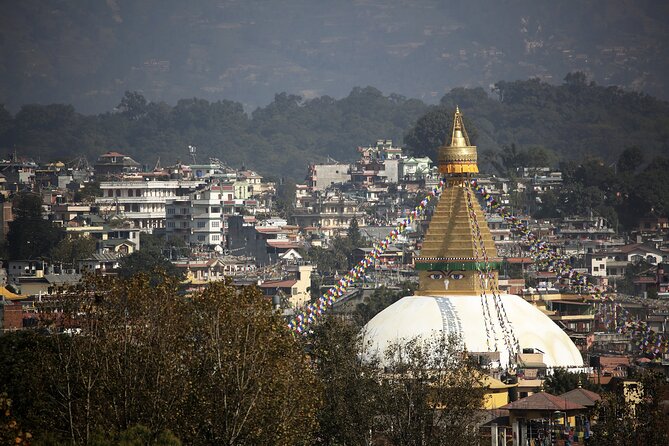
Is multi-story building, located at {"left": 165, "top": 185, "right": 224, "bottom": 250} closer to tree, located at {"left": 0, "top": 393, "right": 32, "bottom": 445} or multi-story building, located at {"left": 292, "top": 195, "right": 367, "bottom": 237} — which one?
multi-story building, located at {"left": 292, "top": 195, "right": 367, "bottom": 237}

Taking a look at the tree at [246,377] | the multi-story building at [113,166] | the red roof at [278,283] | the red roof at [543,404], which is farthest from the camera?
the multi-story building at [113,166]

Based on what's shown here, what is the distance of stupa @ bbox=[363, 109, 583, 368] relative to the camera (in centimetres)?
6066

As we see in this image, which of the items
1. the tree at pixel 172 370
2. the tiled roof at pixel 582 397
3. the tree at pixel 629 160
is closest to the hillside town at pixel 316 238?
the tree at pixel 629 160

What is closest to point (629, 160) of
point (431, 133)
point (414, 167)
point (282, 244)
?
point (414, 167)

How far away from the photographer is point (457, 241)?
65125 mm

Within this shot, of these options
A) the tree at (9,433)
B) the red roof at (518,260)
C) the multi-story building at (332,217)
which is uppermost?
the multi-story building at (332,217)

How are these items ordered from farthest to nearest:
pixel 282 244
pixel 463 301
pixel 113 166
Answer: pixel 113 166
pixel 282 244
pixel 463 301

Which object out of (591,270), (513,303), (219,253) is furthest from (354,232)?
(513,303)

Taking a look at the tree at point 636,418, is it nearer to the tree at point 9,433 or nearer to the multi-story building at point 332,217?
the tree at point 9,433

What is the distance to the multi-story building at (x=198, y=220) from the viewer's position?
123312mm

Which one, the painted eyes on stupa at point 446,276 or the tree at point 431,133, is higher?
the tree at point 431,133

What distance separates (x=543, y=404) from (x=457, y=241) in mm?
18588

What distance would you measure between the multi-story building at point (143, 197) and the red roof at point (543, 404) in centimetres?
8095

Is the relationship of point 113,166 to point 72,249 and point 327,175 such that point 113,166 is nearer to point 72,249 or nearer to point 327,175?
point 327,175
